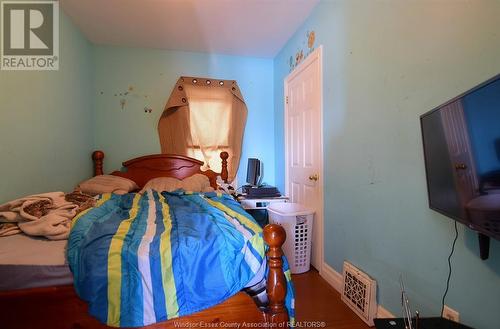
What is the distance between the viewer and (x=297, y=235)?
2244 millimetres

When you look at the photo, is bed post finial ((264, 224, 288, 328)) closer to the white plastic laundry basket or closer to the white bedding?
the white bedding

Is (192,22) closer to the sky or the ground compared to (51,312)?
closer to the sky

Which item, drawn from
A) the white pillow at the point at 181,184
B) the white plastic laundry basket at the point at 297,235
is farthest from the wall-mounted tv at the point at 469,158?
the white pillow at the point at 181,184

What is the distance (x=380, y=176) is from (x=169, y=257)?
128 centimetres

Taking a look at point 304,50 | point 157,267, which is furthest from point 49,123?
point 304,50

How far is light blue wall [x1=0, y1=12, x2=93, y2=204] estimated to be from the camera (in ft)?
5.51

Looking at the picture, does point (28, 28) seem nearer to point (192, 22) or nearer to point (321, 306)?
point (192, 22)

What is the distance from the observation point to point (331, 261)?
6.88 ft

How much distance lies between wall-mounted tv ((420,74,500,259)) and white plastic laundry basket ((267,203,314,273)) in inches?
49.5

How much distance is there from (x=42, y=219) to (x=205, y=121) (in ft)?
7.20

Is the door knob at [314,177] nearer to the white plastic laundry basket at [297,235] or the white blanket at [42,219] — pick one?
the white plastic laundry basket at [297,235]

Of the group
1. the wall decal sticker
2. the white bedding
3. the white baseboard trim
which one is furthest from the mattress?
the wall decal sticker

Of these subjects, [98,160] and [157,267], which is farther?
[98,160]

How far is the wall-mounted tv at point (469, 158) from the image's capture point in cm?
74
